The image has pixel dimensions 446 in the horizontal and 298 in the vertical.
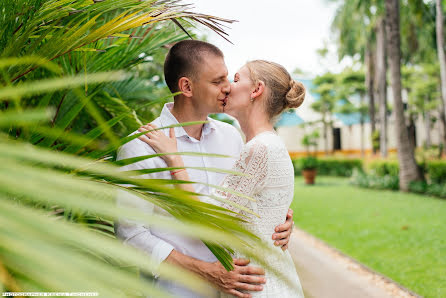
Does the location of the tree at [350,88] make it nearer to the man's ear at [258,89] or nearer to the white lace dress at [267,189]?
the man's ear at [258,89]

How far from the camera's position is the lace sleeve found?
5.79ft

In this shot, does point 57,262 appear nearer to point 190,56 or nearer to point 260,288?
point 260,288

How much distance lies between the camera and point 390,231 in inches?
325

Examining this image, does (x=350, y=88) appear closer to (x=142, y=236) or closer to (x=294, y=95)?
(x=294, y=95)

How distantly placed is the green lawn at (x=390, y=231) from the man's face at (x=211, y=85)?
4102 mm

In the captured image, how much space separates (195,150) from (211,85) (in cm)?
35

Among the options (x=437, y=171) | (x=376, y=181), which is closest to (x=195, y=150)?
(x=437, y=171)

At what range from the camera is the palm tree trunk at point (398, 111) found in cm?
1404

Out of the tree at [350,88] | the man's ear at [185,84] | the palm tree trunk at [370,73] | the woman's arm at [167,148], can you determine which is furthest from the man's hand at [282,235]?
the tree at [350,88]

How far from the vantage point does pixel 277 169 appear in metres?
1.85

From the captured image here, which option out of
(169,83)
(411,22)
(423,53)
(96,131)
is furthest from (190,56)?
(423,53)

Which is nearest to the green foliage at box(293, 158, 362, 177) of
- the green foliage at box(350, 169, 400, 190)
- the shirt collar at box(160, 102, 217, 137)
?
the green foliage at box(350, 169, 400, 190)

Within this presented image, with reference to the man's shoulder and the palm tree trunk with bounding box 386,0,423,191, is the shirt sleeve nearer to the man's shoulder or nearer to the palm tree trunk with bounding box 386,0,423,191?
the man's shoulder

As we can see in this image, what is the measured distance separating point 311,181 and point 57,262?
67.4ft
